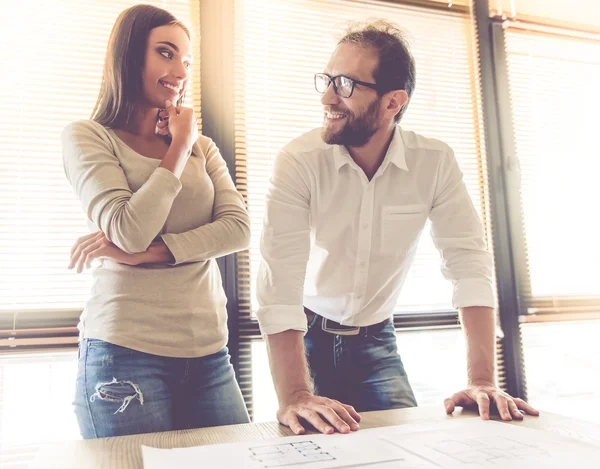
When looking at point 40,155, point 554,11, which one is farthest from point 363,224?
point 554,11

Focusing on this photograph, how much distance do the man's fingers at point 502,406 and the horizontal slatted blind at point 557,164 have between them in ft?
5.63

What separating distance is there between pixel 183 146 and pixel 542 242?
2004 millimetres

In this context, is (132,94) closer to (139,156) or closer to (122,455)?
(139,156)

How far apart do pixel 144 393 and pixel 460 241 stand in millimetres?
885

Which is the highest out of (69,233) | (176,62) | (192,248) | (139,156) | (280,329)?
(176,62)

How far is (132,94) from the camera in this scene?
1.34 meters

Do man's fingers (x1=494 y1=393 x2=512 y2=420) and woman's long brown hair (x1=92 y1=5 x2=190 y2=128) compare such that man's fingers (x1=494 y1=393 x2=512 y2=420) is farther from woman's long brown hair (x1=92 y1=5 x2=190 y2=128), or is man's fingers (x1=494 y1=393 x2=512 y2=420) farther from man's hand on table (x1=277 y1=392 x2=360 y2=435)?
woman's long brown hair (x1=92 y1=5 x2=190 y2=128)

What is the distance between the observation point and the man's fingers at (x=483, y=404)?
92 cm

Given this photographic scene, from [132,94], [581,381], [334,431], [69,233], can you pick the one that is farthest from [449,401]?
[581,381]

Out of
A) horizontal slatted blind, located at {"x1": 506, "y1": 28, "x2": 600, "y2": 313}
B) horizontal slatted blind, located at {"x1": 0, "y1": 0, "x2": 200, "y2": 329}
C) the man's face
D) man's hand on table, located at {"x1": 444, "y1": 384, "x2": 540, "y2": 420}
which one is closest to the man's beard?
the man's face

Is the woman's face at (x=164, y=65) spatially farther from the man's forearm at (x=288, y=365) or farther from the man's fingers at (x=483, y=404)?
the man's fingers at (x=483, y=404)

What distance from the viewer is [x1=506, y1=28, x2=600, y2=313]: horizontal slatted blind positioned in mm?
2582

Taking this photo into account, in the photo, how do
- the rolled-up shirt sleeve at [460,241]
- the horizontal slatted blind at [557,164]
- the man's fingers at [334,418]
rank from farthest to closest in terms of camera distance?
the horizontal slatted blind at [557,164], the rolled-up shirt sleeve at [460,241], the man's fingers at [334,418]

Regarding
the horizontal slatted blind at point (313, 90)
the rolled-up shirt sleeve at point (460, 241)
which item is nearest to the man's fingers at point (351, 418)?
the rolled-up shirt sleeve at point (460, 241)
